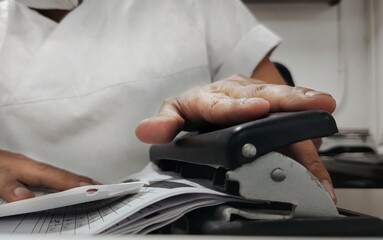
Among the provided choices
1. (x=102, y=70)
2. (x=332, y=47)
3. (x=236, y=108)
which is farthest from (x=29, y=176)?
(x=332, y=47)

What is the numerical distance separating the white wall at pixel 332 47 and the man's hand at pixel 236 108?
169 cm

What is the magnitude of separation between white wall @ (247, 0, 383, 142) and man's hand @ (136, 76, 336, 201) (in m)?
1.69

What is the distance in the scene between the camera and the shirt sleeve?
723 mm

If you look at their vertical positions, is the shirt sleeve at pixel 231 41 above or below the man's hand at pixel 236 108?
above

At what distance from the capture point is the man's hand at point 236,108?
1.07 ft

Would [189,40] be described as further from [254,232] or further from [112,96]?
[254,232]

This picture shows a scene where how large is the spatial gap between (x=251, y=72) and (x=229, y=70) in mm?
38

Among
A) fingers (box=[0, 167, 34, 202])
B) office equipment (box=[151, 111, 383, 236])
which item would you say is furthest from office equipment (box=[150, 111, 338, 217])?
fingers (box=[0, 167, 34, 202])

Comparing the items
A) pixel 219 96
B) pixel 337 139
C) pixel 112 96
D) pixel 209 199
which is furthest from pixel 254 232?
pixel 337 139

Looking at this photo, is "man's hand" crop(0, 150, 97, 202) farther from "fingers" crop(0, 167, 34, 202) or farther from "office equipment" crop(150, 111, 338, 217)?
"office equipment" crop(150, 111, 338, 217)

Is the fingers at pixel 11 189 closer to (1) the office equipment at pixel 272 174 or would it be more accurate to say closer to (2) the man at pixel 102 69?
(2) the man at pixel 102 69

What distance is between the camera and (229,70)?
732 mm

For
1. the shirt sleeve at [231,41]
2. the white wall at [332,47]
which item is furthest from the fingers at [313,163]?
the white wall at [332,47]

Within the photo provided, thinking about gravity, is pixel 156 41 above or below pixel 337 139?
above
